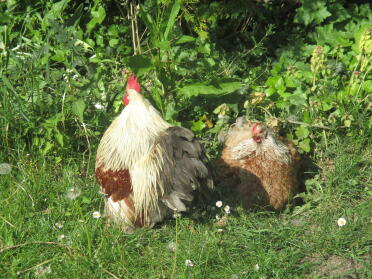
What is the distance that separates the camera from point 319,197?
3.66m

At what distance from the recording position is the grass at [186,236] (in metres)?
2.99

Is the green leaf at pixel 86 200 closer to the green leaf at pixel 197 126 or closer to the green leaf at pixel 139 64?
the green leaf at pixel 139 64

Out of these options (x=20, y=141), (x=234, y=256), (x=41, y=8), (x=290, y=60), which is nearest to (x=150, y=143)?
(x=234, y=256)

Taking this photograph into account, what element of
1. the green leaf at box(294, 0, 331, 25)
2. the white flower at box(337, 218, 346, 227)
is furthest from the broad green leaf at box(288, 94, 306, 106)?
the white flower at box(337, 218, 346, 227)

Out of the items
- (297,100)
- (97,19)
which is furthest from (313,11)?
(97,19)

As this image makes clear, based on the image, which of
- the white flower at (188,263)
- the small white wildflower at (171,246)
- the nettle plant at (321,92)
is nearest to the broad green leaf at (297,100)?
the nettle plant at (321,92)

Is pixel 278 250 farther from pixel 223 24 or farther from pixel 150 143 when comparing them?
pixel 223 24

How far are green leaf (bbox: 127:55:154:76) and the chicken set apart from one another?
86cm

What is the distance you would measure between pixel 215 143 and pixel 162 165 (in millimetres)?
978

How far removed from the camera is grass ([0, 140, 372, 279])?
2994 mm

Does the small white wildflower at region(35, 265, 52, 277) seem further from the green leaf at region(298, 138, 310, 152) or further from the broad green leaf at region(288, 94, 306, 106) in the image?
the broad green leaf at region(288, 94, 306, 106)

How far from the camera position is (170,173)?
10.2 ft

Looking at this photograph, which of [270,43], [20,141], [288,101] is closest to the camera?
[20,141]

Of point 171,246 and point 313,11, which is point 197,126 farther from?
point 313,11
